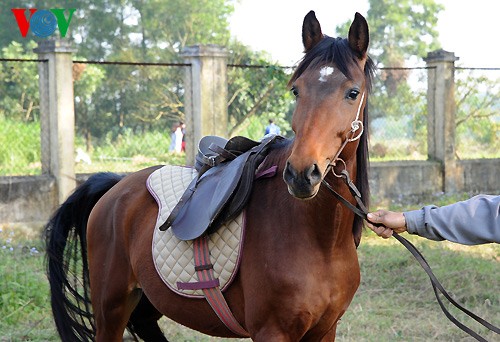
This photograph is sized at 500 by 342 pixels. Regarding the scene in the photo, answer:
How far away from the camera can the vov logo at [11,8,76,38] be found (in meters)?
8.71

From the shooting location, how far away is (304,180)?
2.48 meters

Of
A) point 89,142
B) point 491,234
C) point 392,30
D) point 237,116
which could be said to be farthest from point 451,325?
point 392,30

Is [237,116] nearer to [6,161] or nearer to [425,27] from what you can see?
[6,161]

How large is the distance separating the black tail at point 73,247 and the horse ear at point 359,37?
1.97m

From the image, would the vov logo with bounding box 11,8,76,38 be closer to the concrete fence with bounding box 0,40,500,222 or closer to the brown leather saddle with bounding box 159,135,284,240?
the concrete fence with bounding box 0,40,500,222

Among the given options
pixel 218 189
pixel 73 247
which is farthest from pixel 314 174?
pixel 73 247

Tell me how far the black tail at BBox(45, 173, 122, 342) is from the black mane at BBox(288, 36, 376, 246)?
5.98 ft

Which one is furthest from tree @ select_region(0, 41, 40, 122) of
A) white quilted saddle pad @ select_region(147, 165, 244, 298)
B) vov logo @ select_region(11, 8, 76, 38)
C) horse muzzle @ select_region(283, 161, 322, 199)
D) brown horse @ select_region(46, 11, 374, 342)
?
horse muzzle @ select_region(283, 161, 322, 199)

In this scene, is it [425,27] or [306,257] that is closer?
[306,257]

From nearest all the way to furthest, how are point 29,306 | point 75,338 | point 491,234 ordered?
point 491,234
point 75,338
point 29,306

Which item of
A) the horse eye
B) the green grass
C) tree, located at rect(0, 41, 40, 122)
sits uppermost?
tree, located at rect(0, 41, 40, 122)

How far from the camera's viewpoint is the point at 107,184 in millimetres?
4371

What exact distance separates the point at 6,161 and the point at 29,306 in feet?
32.3

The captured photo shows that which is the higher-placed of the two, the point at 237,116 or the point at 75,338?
the point at 237,116
